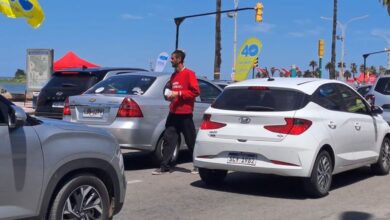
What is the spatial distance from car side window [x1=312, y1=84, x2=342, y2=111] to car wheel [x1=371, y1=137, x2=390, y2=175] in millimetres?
1622

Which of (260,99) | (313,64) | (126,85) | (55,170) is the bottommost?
(55,170)

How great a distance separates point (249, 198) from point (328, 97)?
1.88 meters

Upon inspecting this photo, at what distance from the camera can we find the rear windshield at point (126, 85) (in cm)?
983

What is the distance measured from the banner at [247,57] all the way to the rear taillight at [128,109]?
655 inches

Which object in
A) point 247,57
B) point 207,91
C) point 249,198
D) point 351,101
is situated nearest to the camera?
point 249,198

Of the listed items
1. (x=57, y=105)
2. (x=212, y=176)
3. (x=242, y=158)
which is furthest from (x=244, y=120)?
(x=57, y=105)

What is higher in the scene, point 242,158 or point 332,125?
point 332,125

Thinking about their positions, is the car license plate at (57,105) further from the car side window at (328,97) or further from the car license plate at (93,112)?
the car side window at (328,97)

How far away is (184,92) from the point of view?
9336mm

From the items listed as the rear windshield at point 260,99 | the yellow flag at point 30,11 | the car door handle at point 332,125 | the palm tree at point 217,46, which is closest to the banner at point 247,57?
the palm tree at point 217,46

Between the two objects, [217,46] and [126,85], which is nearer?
[126,85]

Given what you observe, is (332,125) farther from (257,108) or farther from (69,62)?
(69,62)

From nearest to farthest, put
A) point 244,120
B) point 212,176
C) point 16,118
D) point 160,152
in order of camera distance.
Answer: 1. point 16,118
2. point 244,120
3. point 212,176
4. point 160,152

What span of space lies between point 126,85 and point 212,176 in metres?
2.34
